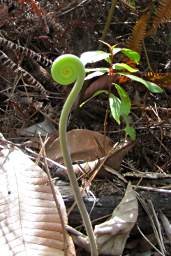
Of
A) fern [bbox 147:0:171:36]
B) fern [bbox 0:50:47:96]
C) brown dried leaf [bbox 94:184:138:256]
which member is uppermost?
fern [bbox 147:0:171:36]

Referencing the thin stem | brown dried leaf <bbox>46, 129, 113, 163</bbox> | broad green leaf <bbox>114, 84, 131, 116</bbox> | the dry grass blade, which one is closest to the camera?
the thin stem

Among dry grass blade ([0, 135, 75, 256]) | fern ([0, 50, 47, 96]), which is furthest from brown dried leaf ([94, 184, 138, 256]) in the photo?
fern ([0, 50, 47, 96])

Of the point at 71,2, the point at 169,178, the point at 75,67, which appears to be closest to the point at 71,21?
the point at 71,2

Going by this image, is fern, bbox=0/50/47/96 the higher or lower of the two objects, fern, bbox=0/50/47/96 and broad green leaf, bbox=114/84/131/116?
the higher

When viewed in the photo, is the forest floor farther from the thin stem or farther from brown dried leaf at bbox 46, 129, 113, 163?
the thin stem

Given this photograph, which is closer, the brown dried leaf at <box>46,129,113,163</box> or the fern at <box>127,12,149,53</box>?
the brown dried leaf at <box>46,129,113,163</box>

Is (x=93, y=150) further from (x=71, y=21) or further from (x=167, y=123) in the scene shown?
(x=71, y=21)

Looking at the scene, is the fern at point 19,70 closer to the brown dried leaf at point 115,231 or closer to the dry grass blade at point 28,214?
the dry grass blade at point 28,214

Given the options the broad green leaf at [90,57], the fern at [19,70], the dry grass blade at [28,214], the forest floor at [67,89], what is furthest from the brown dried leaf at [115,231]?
the fern at [19,70]
